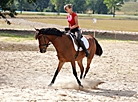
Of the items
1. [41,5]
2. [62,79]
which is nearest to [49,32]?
[62,79]

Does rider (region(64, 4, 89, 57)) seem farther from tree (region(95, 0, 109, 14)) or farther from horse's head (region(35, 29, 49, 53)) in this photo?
tree (region(95, 0, 109, 14))

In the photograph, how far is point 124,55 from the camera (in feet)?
53.9

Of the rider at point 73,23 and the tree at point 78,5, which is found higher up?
the rider at point 73,23

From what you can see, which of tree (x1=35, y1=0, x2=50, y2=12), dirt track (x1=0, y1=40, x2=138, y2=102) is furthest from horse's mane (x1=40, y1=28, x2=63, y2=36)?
tree (x1=35, y1=0, x2=50, y2=12)

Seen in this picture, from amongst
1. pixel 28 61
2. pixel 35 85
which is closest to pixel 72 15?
pixel 35 85

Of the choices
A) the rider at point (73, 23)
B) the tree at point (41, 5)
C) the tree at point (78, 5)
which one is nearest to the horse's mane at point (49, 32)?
the rider at point (73, 23)

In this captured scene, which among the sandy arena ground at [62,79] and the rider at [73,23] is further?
the rider at [73,23]

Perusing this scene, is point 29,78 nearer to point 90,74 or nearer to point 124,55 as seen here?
point 90,74

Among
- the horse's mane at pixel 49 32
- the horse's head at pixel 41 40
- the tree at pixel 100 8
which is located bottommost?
the tree at pixel 100 8

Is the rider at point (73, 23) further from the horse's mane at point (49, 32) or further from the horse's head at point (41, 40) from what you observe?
the horse's head at point (41, 40)

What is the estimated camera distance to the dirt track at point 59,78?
7551 mm

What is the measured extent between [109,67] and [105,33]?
63.9ft

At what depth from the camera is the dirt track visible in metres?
7.55

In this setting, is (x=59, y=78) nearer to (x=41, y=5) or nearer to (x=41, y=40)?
(x=41, y=40)
